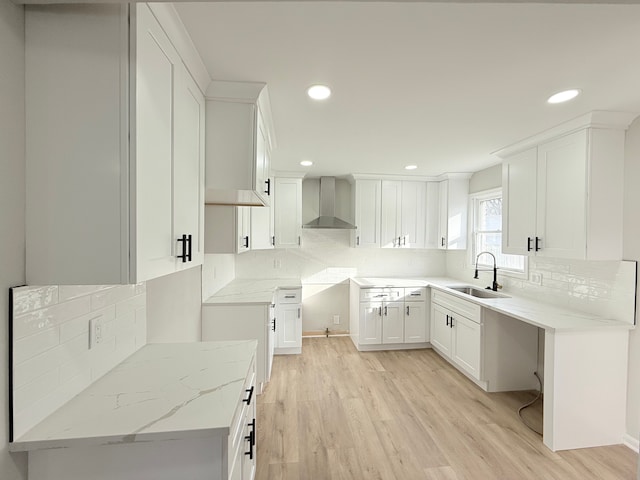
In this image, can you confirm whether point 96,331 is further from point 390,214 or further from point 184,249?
point 390,214

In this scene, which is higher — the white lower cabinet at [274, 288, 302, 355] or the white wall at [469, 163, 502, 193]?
the white wall at [469, 163, 502, 193]

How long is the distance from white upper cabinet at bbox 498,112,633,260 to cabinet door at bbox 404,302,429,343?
5.35ft

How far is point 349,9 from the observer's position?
1096mm

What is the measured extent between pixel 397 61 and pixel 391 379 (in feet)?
9.62

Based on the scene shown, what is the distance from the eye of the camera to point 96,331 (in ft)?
3.94

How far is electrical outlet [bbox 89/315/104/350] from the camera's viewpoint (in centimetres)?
117

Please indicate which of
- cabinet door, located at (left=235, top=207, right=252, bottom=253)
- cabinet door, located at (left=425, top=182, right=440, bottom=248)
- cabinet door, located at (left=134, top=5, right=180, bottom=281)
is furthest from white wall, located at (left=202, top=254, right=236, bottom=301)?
cabinet door, located at (left=425, top=182, right=440, bottom=248)

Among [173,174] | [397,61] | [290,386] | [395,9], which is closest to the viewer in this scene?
[395,9]

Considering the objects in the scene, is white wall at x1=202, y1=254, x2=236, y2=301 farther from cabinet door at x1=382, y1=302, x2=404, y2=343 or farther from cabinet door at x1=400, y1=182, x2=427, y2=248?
cabinet door at x1=400, y1=182, x2=427, y2=248

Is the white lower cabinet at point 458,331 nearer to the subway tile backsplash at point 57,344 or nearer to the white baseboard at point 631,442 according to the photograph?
the white baseboard at point 631,442

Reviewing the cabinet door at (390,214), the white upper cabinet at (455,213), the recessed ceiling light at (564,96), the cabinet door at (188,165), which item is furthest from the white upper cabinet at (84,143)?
the white upper cabinet at (455,213)

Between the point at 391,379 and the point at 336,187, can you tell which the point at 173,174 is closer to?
the point at 391,379

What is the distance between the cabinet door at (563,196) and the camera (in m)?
2.12

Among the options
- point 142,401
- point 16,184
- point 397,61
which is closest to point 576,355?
point 397,61
